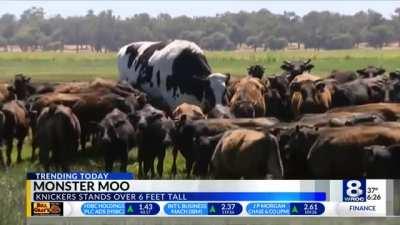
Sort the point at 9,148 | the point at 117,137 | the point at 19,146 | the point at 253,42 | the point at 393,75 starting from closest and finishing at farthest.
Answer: the point at 253,42
the point at 117,137
the point at 9,148
the point at 19,146
the point at 393,75

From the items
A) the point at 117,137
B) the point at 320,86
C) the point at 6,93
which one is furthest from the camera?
the point at 320,86

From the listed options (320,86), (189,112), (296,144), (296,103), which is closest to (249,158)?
(296,144)

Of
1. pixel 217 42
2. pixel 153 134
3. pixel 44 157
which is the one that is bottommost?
pixel 44 157

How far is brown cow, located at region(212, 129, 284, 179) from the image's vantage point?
1045 centimetres

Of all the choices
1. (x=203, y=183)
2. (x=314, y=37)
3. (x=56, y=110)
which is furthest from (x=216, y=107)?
(x=203, y=183)

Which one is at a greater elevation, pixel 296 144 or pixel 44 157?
pixel 296 144

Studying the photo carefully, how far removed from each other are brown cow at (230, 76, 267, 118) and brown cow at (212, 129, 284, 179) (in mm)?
2405

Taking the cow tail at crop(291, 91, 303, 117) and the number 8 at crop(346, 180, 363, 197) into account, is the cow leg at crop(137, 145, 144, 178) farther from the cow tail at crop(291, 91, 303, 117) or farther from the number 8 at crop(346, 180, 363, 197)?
the cow tail at crop(291, 91, 303, 117)

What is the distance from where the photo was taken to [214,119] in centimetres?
1293

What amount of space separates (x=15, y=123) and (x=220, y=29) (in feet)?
16.0

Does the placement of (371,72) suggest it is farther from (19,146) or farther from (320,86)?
(19,146)

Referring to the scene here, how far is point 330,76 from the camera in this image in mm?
15820

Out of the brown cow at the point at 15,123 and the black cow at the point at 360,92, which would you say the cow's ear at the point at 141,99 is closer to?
the brown cow at the point at 15,123

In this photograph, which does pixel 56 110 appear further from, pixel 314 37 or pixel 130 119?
pixel 314 37
